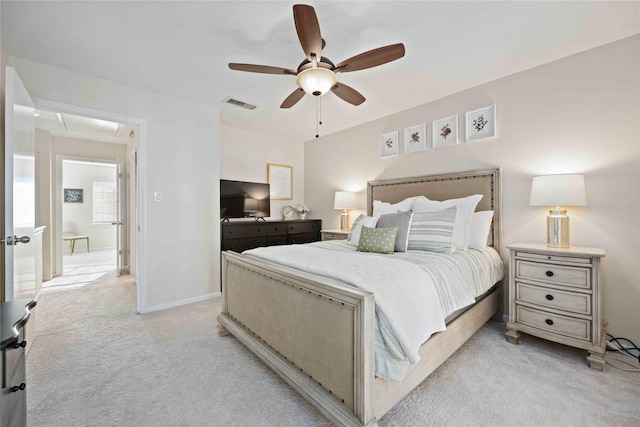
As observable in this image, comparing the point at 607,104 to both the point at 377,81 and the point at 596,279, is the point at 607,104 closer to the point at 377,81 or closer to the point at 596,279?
the point at 596,279

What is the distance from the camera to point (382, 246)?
2.43 metres

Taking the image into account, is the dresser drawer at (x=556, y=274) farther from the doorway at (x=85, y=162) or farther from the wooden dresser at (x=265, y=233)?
the doorway at (x=85, y=162)

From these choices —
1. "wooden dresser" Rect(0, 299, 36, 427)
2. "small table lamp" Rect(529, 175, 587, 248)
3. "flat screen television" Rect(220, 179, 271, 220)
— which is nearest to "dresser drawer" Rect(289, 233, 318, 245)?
"flat screen television" Rect(220, 179, 271, 220)

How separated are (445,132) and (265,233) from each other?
2.88 meters

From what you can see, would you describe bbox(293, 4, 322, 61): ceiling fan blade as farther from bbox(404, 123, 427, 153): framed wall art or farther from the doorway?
the doorway

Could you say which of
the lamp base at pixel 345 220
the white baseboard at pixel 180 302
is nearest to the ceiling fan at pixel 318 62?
the lamp base at pixel 345 220

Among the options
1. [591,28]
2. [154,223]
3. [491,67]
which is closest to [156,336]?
[154,223]

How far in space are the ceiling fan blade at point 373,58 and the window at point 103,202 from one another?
338 inches

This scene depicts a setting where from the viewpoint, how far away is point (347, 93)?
233cm

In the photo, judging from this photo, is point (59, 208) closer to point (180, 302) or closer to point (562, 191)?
point (180, 302)

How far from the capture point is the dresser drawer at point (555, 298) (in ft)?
6.61

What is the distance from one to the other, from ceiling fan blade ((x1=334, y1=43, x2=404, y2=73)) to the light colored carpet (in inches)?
85.9

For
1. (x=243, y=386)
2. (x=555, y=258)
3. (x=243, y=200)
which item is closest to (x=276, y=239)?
(x=243, y=200)

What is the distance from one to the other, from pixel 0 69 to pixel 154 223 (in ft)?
5.60
